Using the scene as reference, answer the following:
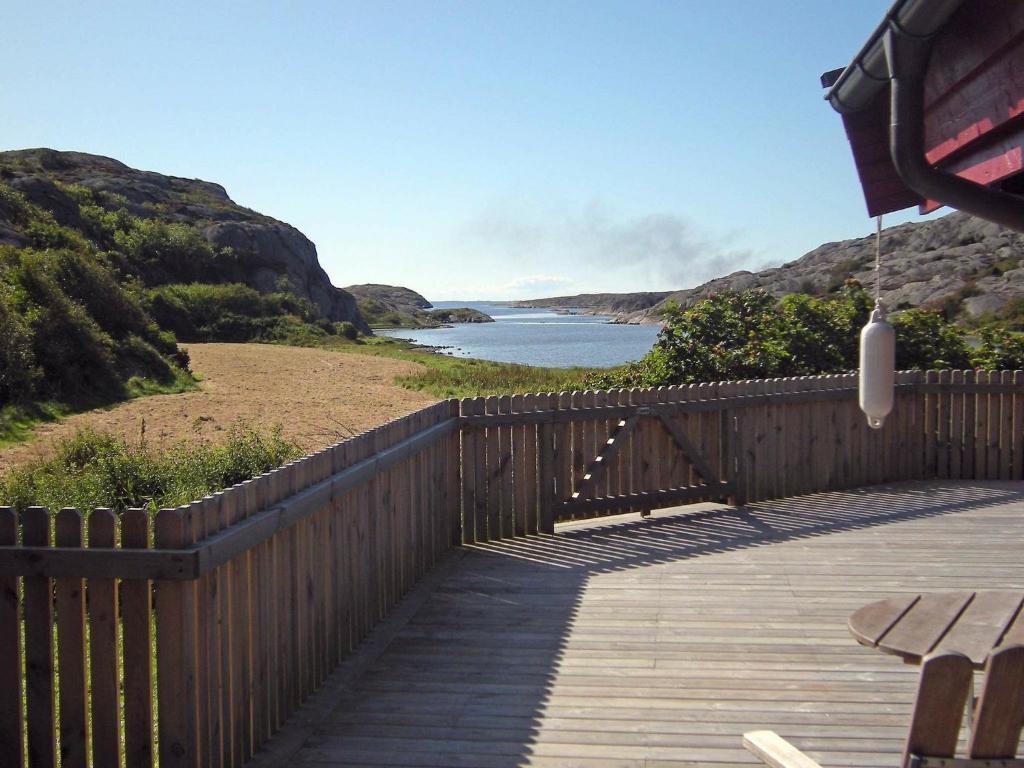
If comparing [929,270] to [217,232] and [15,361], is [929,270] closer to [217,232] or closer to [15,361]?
[217,232]

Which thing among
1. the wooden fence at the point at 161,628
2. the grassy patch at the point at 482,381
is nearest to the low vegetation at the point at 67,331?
the grassy patch at the point at 482,381

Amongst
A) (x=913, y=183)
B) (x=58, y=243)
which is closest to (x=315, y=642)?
(x=913, y=183)

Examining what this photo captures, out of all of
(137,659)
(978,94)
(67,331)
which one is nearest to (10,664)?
(137,659)

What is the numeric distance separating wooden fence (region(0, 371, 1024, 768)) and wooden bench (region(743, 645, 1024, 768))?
2.51 m

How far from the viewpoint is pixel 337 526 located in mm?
5398

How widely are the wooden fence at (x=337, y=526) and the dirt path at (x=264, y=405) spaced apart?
7.82m

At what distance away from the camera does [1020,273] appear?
2238 inches

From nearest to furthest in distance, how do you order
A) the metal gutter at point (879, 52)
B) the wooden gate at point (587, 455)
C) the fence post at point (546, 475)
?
the metal gutter at point (879, 52), the wooden gate at point (587, 455), the fence post at point (546, 475)

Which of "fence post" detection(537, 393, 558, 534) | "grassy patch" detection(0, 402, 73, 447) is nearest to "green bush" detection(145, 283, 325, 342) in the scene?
"grassy patch" detection(0, 402, 73, 447)

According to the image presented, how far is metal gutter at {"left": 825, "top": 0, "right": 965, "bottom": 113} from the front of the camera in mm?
3236

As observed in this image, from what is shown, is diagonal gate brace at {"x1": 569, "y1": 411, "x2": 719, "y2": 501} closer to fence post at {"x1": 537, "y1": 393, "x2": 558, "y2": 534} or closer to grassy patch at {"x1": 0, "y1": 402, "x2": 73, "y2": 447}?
fence post at {"x1": 537, "y1": 393, "x2": 558, "y2": 534}

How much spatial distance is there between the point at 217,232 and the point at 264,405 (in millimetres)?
64579

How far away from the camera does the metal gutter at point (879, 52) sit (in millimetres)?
3236

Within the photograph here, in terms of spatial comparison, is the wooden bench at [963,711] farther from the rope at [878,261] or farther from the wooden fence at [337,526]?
the wooden fence at [337,526]
